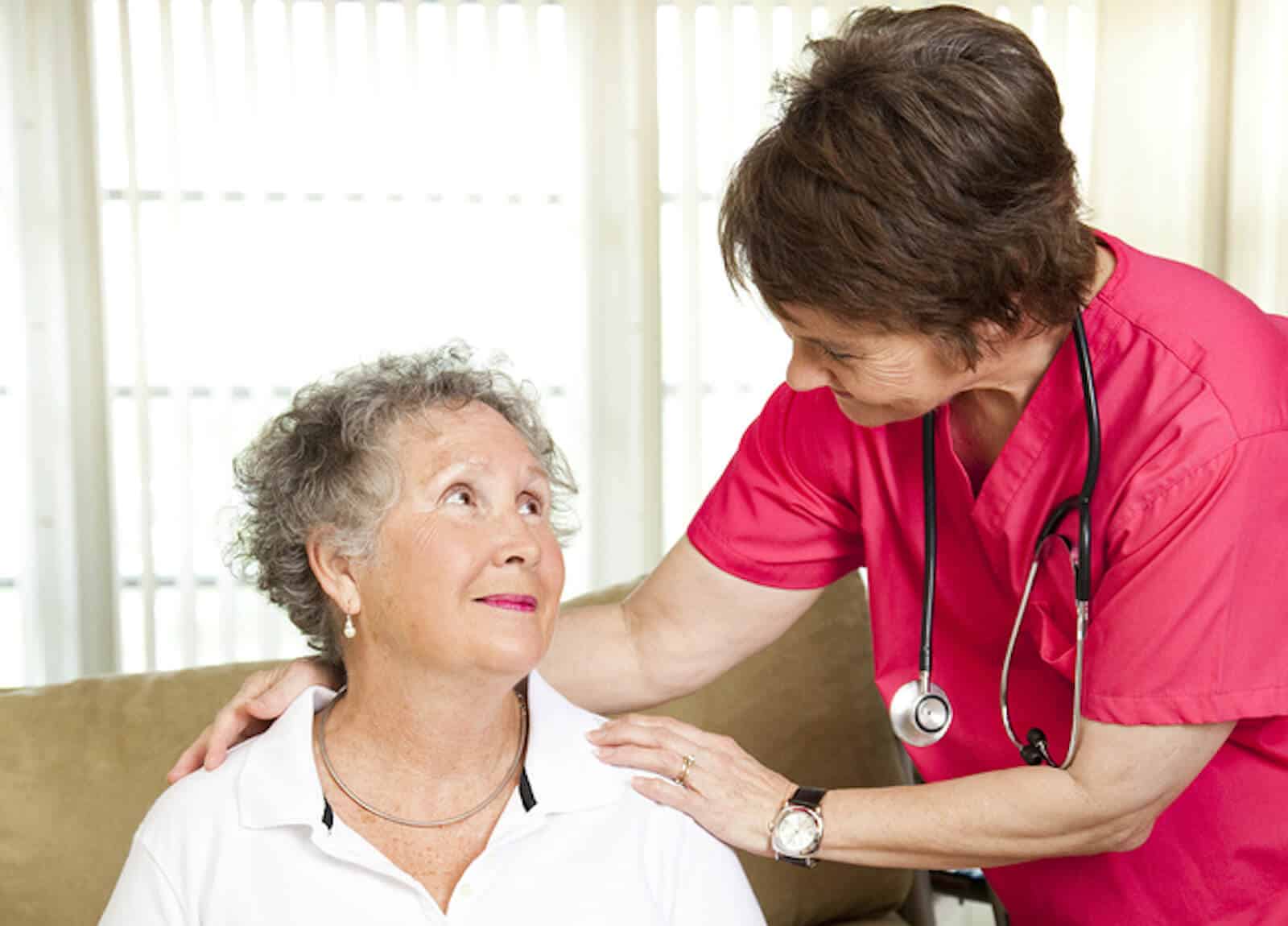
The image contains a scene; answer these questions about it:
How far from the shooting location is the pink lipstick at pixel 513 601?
1.54 meters

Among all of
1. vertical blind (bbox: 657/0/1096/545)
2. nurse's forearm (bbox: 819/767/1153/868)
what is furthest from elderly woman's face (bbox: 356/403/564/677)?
vertical blind (bbox: 657/0/1096/545)

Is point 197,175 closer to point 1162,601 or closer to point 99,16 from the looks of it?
point 99,16

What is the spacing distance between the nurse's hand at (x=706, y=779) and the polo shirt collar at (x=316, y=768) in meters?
0.03

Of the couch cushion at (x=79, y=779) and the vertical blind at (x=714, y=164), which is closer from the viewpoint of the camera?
the couch cushion at (x=79, y=779)

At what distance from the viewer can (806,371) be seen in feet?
4.82

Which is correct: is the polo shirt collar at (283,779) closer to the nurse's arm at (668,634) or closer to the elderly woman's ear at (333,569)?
the elderly woman's ear at (333,569)

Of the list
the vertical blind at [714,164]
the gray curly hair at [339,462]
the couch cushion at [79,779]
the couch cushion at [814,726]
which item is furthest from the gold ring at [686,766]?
the vertical blind at [714,164]

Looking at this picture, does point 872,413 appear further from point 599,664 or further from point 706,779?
point 599,664

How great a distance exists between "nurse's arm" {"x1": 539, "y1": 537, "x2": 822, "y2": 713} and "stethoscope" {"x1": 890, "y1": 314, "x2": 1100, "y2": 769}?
24cm

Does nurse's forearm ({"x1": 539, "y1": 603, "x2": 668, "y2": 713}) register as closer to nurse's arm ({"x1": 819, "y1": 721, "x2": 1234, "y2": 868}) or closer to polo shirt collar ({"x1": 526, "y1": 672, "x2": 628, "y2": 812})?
polo shirt collar ({"x1": 526, "y1": 672, "x2": 628, "y2": 812})

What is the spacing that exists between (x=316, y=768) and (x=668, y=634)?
505 mm

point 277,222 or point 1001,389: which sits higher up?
point 277,222

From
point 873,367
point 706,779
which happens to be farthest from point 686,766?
point 873,367

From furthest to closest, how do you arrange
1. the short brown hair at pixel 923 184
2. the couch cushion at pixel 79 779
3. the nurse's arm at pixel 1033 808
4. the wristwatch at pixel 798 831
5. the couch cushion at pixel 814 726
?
the couch cushion at pixel 814 726
the couch cushion at pixel 79 779
the wristwatch at pixel 798 831
the nurse's arm at pixel 1033 808
the short brown hair at pixel 923 184
